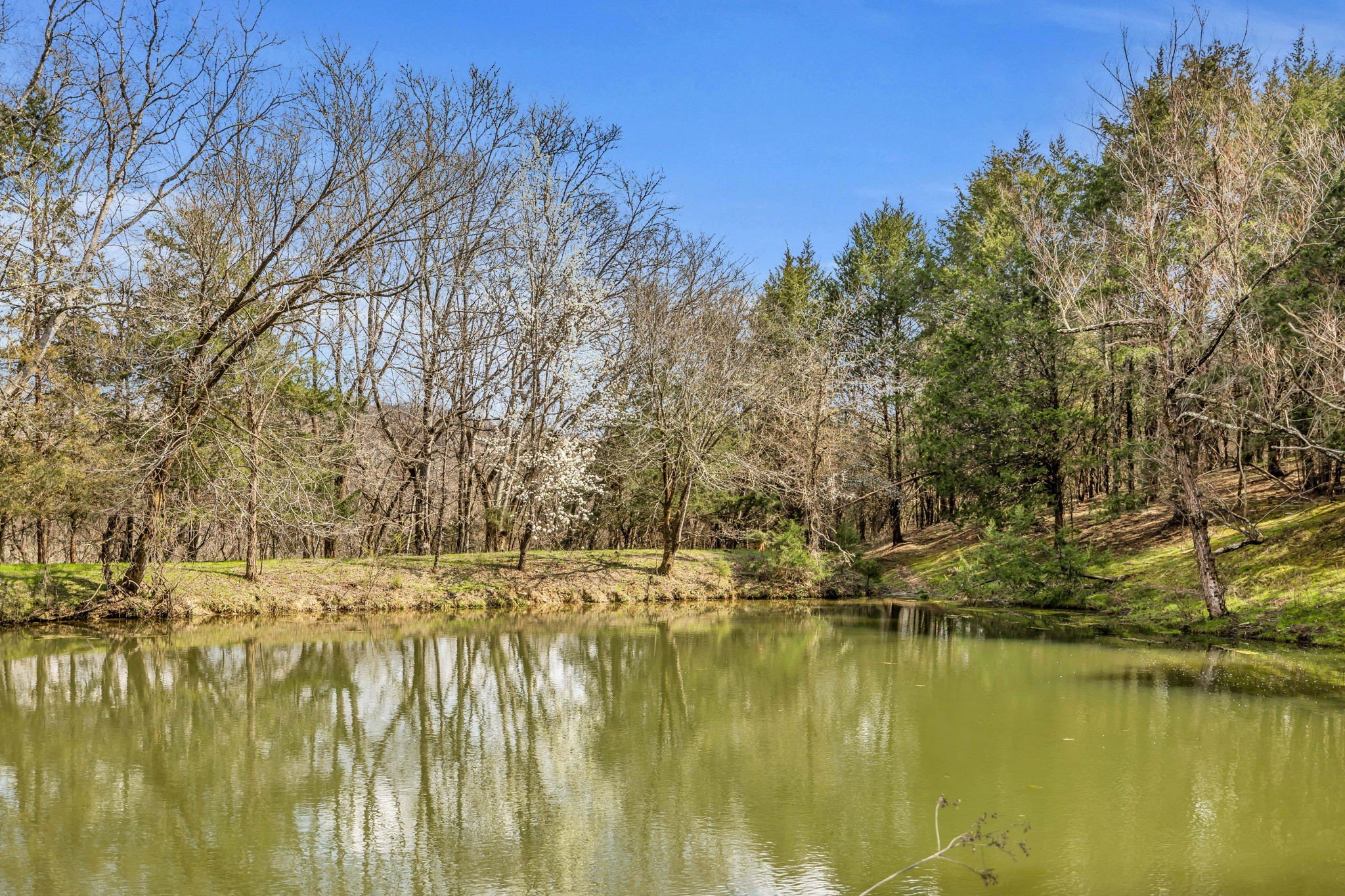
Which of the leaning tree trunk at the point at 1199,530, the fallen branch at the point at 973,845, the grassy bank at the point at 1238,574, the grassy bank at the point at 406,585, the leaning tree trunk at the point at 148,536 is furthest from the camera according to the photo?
the grassy bank at the point at 406,585

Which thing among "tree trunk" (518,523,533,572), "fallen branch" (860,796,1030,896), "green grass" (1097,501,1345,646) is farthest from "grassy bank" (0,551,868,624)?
"fallen branch" (860,796,1030,896)

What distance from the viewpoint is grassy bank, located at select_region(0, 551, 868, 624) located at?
1603 centimetres

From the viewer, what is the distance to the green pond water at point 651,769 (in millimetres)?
5191

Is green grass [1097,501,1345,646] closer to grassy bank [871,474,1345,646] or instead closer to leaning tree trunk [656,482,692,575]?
grassy bank [871,474,1345,646]

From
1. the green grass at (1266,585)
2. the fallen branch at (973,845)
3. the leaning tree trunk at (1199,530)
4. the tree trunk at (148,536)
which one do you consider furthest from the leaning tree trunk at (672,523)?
the fallen branch at (973,845)

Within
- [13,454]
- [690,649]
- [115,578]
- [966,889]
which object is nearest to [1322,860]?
[966,889]

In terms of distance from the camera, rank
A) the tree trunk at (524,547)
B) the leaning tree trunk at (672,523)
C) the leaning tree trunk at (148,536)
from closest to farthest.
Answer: the leaning tree trunk at (148,536), the tree trunk at (524,547), the leaning tree trunk at (672,523)

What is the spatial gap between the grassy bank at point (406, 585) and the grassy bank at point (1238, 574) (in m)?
5.74

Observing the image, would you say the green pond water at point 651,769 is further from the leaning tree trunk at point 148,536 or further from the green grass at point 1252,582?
the leaning tree trunk at point 148,536

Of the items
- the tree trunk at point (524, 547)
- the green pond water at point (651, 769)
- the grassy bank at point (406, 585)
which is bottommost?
the green pond water at point (651, 769)

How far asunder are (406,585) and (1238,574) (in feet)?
57.1

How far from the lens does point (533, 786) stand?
6.84 metres

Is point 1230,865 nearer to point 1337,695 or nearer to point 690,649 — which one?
point 1337,695

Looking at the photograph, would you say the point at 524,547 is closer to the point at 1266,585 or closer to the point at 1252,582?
the point at 1252,582
